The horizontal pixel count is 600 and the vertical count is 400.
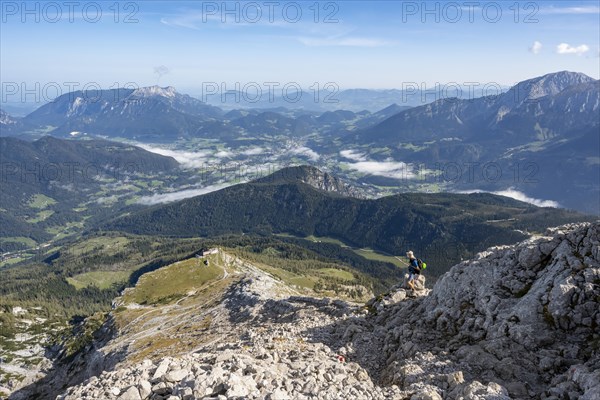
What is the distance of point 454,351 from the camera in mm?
34344

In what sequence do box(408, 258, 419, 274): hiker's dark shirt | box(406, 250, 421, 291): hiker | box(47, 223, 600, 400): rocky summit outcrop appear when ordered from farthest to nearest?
box(408, 258, 419, 274): hiker's dark shirt → box(406, 250, 421, 291): hiker → box(47, 223, 600, 400): rocky summit outcrop

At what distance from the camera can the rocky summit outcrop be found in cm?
2650

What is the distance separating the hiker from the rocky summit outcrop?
4810 mm

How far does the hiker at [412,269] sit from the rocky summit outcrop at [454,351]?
4.81 metres

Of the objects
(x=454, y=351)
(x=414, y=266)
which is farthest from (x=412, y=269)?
(x=454, y=351)

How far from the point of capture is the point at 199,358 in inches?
1374

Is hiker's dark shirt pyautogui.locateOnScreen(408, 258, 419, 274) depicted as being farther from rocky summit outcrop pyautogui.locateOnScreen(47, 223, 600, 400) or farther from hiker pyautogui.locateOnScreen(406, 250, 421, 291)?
rocky summit outcrop pyautogui.locateOnScreen(47, 223, 600, 400)

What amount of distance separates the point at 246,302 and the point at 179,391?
78.9 meters

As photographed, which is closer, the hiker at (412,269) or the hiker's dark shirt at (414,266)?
the hiker at (412,269)

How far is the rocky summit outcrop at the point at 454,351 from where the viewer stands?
26.5 m

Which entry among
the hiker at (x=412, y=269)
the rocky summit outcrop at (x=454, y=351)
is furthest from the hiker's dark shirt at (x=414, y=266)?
the rocky summit outcrop at (x=454, y=351)

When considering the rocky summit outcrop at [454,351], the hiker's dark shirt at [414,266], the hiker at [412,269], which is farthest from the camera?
the hiker's dark shirt at [414,266]

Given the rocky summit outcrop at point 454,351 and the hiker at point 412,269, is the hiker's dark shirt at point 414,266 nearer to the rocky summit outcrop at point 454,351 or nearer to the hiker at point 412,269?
the hiker at point 412,269

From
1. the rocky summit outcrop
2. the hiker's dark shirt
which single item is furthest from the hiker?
the rocky summit outcrop
